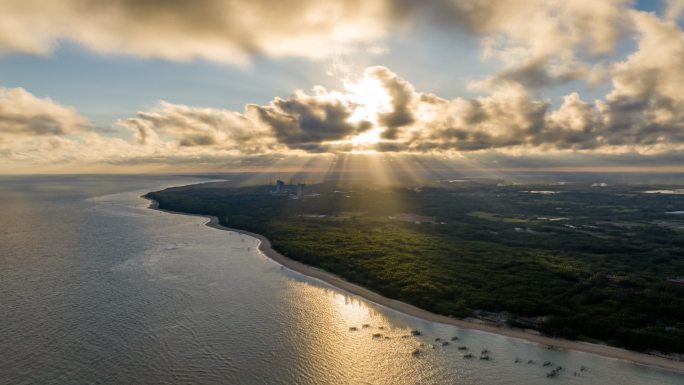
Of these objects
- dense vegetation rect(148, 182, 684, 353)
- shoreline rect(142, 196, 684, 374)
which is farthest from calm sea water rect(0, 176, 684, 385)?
dense vegetation rect(148, 182, 684, 353)

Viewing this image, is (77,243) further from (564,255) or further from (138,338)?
(564,255)

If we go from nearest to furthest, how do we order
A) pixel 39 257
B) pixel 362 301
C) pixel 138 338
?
pixel 138 338, pixel 362 301, pixel 39 257

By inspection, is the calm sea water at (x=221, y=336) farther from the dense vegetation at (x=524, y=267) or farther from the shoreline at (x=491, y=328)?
the dense vegetation at (x=524, y=267)

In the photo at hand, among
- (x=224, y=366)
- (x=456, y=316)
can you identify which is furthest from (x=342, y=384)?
(x=456, y=316)

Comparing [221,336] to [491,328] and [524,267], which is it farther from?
[524,267]

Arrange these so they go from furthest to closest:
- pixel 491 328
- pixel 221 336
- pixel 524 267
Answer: pixel 524 267 < pixel 491 328 < pixel 221 336

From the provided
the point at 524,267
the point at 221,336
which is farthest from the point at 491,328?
the point at 221,336

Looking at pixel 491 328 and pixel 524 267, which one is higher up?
pixel 524 267

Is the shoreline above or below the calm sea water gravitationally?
below

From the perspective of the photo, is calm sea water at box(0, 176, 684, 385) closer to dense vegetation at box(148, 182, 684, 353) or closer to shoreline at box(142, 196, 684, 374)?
shoreline at box(142, 196, 684, 374)
